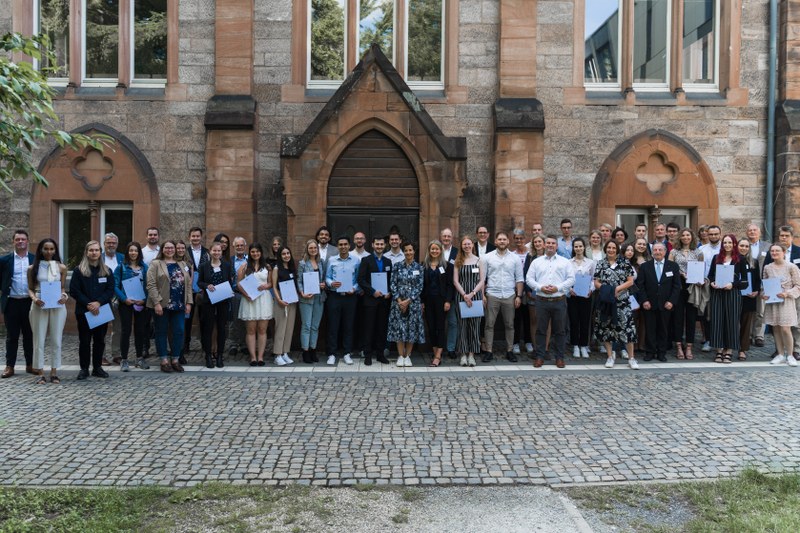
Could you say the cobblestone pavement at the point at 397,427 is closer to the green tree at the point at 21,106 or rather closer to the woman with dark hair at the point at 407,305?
the woman with dark hair at the point at 407,305

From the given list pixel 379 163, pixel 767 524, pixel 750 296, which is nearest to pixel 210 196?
pixel 379 163

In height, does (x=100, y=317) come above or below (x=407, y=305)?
below

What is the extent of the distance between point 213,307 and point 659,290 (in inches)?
269

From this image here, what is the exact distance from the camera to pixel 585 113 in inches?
504

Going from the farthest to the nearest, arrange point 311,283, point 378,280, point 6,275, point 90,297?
point 378,280 < point 311,283 < point 6,275 < point 90,297

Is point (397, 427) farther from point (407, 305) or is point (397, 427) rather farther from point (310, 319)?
point (310, 319)

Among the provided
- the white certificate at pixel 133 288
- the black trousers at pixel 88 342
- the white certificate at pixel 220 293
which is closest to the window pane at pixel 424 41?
the white certificate at pixel 220 293

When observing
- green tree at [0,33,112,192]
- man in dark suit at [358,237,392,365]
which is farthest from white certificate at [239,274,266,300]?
green tree at [0,33,112,192]

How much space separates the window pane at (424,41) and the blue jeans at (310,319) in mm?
5704

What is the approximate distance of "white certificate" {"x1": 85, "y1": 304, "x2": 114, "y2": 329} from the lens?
28.0 feet

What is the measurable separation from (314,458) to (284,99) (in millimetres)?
8963

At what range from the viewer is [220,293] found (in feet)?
30.5

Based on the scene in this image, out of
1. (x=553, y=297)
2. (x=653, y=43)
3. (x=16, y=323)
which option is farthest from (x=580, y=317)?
(x=16, y=323)

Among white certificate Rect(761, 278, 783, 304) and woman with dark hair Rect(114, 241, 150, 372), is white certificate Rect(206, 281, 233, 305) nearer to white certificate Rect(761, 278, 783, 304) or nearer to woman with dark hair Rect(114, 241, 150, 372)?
woman with dark hair Rect(114, 241, 150, 372)
